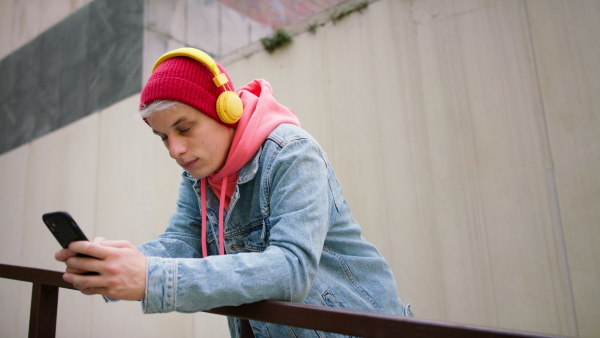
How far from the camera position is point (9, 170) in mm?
5457

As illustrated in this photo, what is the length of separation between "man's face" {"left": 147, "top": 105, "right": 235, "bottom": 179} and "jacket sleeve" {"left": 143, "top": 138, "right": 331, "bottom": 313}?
0.27 m

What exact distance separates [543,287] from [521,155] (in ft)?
2.18

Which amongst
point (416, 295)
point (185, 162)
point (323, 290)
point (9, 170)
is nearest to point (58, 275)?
point (185, 162)

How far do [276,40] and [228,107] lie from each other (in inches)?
89.9

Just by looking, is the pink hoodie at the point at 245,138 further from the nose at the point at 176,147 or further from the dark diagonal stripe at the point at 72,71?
the dark diagonal stripe at the point at 72,71

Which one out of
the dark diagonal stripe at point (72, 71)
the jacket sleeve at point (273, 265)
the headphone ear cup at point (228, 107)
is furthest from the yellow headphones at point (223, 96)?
the dark diagonal stripe at point (72, 71)

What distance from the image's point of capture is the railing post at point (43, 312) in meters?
1.43

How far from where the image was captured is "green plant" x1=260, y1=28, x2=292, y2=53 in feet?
11.1

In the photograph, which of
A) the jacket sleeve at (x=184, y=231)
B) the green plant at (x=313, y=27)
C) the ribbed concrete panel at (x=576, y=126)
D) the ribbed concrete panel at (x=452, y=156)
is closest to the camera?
the jacket sleeve at (x=184, y=231)

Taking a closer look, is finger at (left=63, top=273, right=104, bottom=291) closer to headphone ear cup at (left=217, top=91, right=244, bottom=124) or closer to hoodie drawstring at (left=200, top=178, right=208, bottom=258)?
hoodie drawstring at (left=200, top=178, right=208, bottom=258)

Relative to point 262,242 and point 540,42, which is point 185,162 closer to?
point 262,242

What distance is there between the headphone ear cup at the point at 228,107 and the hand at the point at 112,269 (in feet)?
1.65

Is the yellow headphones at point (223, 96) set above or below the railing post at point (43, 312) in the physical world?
above

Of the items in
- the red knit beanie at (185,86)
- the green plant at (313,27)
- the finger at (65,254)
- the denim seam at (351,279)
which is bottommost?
the denim seam at (351,279)
